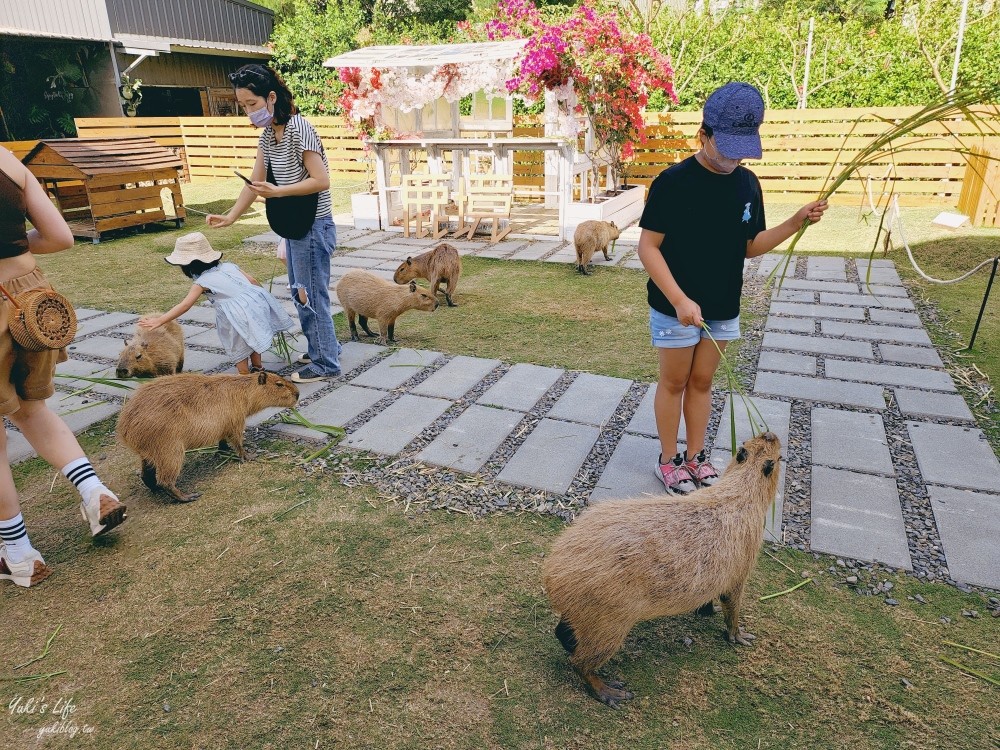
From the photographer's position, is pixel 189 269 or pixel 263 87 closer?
pixel 263 87

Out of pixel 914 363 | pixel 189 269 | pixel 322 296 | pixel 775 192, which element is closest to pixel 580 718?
pixel 322 296

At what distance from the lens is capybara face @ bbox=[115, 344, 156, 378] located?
181 inches

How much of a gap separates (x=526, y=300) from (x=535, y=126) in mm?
9202

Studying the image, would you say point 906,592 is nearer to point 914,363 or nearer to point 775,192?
point 914,363

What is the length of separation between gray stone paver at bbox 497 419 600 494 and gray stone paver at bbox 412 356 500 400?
0.80 metres

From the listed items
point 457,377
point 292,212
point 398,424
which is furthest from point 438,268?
point 398,424

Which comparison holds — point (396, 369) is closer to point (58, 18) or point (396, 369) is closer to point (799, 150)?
point (799, 150)

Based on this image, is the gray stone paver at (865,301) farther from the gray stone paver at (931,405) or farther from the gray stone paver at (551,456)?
the gray stone paver at (551,456)

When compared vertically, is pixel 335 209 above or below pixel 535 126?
below

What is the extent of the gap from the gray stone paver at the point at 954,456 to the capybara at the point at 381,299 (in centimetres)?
379

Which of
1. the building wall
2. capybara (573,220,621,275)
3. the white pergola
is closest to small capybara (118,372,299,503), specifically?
capybara (573,220,621,275)

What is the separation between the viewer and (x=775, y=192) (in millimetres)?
12875

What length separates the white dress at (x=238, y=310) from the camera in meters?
4.29

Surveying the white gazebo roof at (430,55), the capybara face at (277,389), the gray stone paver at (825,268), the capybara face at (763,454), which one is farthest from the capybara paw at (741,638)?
the white gazebo roof at (430,55)
